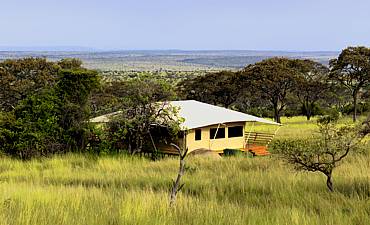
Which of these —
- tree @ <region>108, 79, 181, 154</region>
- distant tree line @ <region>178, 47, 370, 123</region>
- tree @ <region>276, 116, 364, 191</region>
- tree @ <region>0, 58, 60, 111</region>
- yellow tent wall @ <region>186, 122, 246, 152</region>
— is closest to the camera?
tree @ <region>276, 116, 364, 191</region>

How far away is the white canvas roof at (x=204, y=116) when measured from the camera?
2758 cm

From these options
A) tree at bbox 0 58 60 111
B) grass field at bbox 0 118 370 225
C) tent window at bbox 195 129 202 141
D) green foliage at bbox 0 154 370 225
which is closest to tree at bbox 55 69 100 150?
tent window at bbox 195 129 202 141

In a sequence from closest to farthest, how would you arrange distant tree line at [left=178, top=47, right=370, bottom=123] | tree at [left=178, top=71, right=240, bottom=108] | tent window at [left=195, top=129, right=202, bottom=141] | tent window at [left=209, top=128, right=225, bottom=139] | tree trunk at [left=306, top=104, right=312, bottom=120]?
tent window at [left=195, top=129, right=202, bottom=141], tent window at [left=209, top=128, right=225, bottom=139], distant tree line at [left=178, top=47, right=370, bottom=123], tree trunk at [left=306, top=104, right=312, bottom=120], tree at [left=178, top=71, right=240, bottom=108]

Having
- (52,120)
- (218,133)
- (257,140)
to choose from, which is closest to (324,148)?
(52,120)

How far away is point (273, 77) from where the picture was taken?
163 ft

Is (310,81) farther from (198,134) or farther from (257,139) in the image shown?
(198,134)

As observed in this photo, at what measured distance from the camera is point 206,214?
246 inches

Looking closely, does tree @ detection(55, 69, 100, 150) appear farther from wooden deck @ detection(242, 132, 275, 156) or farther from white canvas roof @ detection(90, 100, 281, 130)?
wooden deck @ detection(242, 132, 275, 156)

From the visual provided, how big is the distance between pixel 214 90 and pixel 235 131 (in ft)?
85.9

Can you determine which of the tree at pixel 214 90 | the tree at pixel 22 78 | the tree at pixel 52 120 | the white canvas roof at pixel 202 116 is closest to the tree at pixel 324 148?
the tree at pixel 52 120

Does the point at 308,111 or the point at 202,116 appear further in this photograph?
the point at 308,111

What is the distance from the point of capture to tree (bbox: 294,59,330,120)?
5200cm

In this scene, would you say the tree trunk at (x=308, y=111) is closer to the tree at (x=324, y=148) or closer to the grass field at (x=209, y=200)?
the grass field at (x=209, y=200)

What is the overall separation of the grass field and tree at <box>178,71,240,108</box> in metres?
42.1
